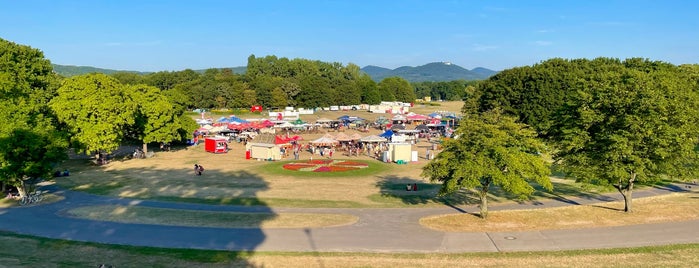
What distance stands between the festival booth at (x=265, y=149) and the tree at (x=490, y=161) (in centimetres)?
2852

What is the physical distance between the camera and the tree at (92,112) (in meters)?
46.9

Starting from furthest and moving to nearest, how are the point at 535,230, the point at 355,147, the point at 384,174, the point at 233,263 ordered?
the point at 355,147 < the point at 384,174 < the point at 535,230 < the point at 233,263

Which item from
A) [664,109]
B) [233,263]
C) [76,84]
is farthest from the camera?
[76,84]

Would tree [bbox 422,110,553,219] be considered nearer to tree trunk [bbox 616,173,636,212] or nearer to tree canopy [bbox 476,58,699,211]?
tree canopy [bbox 476,58,699,211]

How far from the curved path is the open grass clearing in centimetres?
77

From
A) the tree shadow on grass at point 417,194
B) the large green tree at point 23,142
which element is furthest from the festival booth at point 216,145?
the tree shadow on grass at point 417,194

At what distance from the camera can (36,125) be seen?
116 ft

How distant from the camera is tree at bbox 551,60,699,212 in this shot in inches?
1101

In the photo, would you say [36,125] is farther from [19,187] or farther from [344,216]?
[344,216]

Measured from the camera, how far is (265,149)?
54.0 meters

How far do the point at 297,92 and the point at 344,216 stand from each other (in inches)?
4386

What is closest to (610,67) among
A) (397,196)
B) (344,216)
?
(397,196)

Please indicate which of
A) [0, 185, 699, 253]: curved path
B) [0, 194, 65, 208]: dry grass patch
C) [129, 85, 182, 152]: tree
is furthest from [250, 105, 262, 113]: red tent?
[0, 185, 699, 253]: curved path

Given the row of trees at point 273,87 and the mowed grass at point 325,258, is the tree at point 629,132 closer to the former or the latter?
the mowed grass at point 325,258
